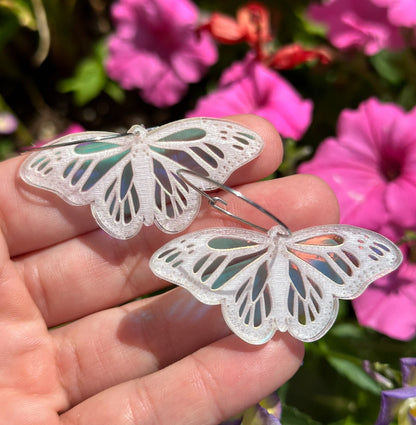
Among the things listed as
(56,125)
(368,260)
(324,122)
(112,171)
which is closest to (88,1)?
(56,125)

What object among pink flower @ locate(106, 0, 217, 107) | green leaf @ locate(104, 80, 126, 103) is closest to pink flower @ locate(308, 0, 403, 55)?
pink flower @ locate(106, 0, 217, 107)

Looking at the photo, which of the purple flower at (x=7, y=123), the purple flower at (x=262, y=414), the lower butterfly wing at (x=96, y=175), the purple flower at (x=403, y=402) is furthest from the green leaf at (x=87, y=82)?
the purple flower at (x=403, y=402)

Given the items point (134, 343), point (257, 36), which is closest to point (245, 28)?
point (257, 36)

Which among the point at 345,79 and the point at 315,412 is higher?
the point at 345,79

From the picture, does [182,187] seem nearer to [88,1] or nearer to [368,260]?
[368,260]

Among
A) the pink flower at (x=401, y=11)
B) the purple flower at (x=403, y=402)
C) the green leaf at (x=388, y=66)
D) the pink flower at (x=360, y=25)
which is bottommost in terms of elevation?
the purple flower at (x=403, y=402)

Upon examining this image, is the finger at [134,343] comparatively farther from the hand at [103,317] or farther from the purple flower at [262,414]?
the purple flower at [262,414]

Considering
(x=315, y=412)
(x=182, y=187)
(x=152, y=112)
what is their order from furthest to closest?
(x=152, y=112) < (x=315, y=412) < (x=182, y=187)

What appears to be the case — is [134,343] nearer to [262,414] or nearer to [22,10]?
[262,414]
